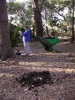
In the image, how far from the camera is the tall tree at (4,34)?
9.19 metres

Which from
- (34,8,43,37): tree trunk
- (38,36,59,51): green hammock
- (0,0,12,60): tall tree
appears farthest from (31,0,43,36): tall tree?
(0,0,12,60): tall tree

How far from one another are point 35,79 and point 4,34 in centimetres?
357

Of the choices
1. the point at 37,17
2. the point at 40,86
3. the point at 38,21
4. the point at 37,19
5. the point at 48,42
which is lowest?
the point at 40,86

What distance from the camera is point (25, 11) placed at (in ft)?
78.6

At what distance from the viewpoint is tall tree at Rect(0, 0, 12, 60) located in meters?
9.19

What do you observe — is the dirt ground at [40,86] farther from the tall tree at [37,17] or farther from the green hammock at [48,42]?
the tall tree at [37,17]

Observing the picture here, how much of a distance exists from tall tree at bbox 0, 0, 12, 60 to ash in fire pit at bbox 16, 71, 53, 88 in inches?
106

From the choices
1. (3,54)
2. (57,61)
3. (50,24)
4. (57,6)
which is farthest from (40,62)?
(57,6)

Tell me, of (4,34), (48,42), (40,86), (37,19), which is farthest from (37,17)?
(40,86)

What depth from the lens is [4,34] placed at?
934 cm

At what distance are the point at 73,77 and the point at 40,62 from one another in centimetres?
246

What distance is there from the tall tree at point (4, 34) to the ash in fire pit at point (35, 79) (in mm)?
2699

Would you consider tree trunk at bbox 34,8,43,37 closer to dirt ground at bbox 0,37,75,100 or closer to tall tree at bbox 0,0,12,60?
tall tree at bbox 0,0,12,60

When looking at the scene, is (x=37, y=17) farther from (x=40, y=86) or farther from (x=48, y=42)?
(x=40, y=86)
